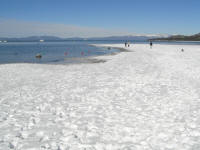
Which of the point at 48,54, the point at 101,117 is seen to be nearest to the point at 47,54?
the point at 48,54

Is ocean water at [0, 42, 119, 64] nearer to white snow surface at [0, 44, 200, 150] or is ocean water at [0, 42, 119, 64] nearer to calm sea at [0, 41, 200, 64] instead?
calm sea at [0, 41, 200, 64]

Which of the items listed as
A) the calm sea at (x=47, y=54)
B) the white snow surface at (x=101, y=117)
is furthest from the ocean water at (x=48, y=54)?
the white snow surface at (x=101, y=117)

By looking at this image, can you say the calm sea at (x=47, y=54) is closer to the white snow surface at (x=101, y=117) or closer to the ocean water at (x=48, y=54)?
the ocean water at (x=48, y=54)

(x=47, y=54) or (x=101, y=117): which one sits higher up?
(x=47, y=54)

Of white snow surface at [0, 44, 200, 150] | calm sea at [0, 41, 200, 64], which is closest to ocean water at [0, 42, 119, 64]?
calm sea at [0, 41, 200, 64]

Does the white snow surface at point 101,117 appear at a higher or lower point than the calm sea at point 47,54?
lower

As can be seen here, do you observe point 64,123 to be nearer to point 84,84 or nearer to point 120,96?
point 120,96

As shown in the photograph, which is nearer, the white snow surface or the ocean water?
the white snow surface

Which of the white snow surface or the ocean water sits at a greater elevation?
the ocean water

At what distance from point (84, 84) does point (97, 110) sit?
5252 mm

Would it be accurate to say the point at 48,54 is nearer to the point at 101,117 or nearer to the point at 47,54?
the point at 47,54

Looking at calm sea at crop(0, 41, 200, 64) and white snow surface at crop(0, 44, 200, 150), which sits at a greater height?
calm sea at crop(0, 41, 200, 64)

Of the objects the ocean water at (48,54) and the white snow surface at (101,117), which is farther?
the ocean water at (48,54)

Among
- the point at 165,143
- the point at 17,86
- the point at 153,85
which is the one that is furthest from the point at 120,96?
the point at 17,86
